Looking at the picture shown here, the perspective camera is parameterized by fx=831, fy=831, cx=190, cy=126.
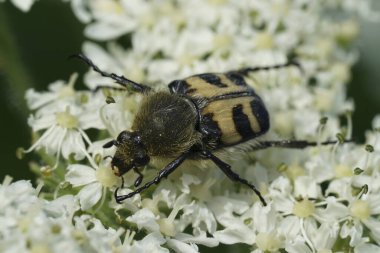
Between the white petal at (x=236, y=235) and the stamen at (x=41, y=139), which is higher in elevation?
the stamen at (x=41, y=139)

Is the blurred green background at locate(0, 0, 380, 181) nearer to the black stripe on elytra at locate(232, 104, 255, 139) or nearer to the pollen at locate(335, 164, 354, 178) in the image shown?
the pollen at locate(335, 164, 354, 178)

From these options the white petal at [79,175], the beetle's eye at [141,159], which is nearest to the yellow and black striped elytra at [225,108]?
Result: the beetle's eye at [141,159]

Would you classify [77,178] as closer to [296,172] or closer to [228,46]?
[296,172]

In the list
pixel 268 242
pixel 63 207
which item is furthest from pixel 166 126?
pixel 268 242

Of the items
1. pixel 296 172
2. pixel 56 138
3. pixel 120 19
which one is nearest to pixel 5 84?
pixel 120 19

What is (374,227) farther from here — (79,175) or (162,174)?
(79,175)

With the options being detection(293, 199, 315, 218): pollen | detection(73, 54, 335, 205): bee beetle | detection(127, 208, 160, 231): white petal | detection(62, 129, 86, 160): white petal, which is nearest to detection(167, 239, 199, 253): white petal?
detection(127, 208, 160, 231): white petal

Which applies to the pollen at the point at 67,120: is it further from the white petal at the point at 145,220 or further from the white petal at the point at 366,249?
the white petal at the point at 366,249
